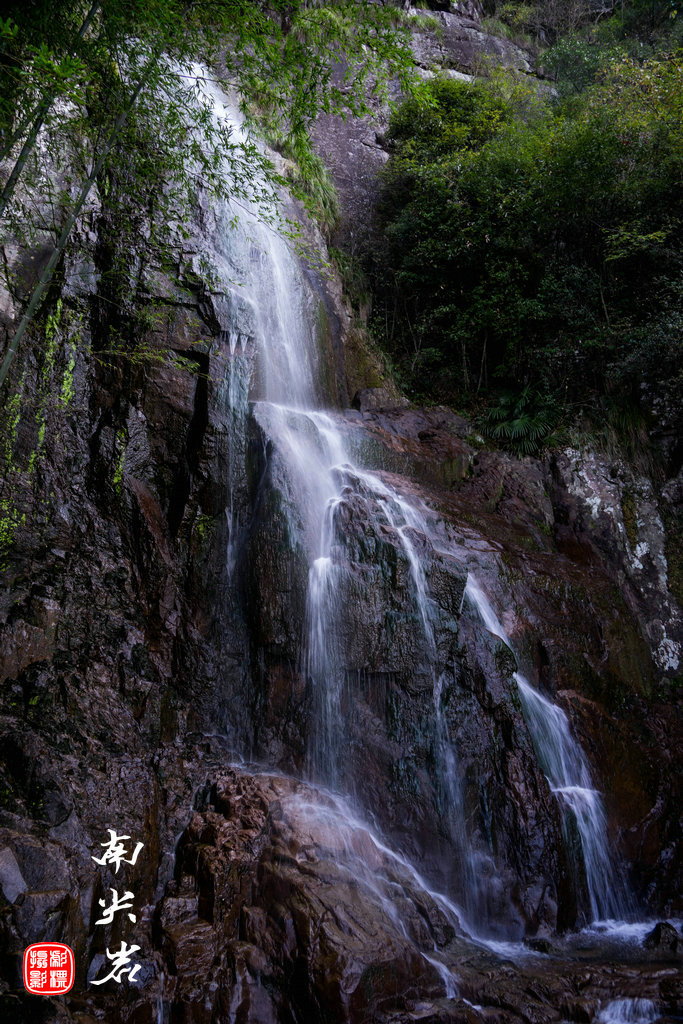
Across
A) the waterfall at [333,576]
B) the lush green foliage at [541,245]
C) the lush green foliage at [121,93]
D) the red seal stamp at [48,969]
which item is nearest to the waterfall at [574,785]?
the waterfall at [333,576]

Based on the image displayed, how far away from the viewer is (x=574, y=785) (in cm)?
603

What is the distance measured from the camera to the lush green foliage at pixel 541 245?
1012 cm

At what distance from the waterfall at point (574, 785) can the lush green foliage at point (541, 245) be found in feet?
19.1

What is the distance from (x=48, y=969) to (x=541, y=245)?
1229cm

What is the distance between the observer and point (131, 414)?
6613 mm

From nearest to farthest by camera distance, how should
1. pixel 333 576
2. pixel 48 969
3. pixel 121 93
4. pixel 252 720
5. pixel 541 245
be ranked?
pixel 48 969 → pixel 121 93 → pixel 252 720 → pixel 333 576 → pixel 541 245

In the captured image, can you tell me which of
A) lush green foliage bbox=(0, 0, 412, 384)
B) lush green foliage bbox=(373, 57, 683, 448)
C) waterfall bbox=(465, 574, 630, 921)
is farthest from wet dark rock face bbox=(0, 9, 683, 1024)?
lush green foliage bbox=(373, 57, 683, 448)

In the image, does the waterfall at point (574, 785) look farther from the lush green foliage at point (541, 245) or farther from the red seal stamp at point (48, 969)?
the lush green foliage at point (541, 245)

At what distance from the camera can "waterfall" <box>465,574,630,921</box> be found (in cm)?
563

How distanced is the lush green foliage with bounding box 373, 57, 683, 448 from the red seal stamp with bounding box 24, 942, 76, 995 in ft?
32.3

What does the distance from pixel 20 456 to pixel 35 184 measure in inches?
103

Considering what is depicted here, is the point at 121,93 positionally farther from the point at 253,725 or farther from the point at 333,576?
the point at 253,725

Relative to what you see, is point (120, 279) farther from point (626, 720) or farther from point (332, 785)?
point (626, 720)

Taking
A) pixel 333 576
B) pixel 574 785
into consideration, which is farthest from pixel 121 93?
pixel 574 785
